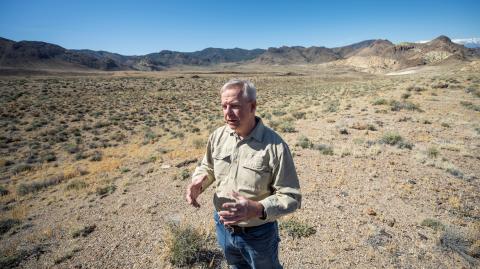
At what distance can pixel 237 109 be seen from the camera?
88.9 inches

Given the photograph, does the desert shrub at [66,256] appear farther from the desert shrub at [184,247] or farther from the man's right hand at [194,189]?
the man's right hand at [194,189]

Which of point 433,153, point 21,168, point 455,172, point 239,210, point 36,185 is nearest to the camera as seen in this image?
point 239,210

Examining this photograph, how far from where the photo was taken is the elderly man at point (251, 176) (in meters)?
2.12

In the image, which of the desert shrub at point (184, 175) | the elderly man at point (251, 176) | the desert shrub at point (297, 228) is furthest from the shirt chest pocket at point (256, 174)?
the desert shrub at point (184, 175)

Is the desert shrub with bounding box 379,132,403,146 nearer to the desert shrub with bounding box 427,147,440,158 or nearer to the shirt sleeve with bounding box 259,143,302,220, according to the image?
the desert shrub with bounding box 427,147,440,158

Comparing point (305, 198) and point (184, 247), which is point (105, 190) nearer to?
point (184, 247)

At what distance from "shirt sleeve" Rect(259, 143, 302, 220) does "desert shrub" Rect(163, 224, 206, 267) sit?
2.91 metres

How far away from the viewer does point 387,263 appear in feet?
13.5

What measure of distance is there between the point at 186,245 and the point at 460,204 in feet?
19.1

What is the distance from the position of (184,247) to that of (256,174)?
2.95 m

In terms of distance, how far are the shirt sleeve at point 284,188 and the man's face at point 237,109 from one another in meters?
0.41

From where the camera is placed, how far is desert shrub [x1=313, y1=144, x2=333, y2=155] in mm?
8969

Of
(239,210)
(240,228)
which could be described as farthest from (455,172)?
→ (239,210)

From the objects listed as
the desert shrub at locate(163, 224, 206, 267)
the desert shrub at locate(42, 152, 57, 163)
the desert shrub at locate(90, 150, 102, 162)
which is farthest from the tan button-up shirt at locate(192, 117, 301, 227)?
the desert shrub at locate(42, 152, 57, 163)
